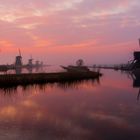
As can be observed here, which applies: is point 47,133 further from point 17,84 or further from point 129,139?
point 17,84

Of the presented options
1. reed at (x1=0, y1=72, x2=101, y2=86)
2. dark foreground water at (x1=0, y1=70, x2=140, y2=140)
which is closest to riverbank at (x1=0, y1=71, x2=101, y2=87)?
reed at (x1=0, y1=72, x2=101, y2=86)

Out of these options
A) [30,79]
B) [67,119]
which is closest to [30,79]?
[30,79]

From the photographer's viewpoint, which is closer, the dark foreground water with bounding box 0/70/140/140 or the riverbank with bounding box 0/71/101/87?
the dark foreground water with bounding box 0/70/140/140

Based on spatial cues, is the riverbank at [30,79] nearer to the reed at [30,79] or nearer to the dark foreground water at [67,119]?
the reed at [30,79]

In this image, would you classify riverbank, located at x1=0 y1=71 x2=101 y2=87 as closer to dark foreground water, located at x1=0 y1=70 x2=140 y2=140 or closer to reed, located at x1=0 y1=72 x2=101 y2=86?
reed, located at x1=0 y1=72 x2=101 y2=86

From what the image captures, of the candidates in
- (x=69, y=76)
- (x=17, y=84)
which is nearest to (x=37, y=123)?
(x=17, y=84)

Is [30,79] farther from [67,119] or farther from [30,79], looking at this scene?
[67,119]

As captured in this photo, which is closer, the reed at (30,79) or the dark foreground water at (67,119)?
the dark foreground water at (67,119)

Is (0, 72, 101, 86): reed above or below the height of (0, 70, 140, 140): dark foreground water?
above

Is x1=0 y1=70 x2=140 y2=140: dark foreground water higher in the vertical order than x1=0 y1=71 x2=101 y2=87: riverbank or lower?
lower

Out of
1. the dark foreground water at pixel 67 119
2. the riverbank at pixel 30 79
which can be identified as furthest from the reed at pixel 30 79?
the dark foreground water at pixel 67 119

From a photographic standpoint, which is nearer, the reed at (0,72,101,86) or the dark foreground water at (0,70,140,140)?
the dark foreground water at (0,70,140,140)

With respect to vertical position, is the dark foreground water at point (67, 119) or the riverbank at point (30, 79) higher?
the riverbank at point (30, 79)

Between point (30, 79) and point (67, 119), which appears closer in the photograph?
point (67, 119)
